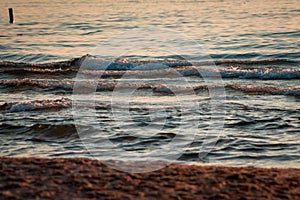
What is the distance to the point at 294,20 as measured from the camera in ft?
105

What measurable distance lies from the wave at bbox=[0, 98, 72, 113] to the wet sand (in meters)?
5.82

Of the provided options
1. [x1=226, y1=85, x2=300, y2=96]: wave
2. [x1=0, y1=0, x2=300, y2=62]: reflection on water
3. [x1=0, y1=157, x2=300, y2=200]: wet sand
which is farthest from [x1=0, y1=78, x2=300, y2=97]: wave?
[x1=0, y1=157, x2=300, y2=200]: wet sand

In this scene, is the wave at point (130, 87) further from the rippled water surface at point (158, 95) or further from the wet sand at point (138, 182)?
the wet sand at point (138, 182)

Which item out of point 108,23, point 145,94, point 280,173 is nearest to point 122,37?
point 108,23

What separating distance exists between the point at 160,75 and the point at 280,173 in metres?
11.8

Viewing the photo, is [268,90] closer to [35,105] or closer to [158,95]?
[158,95]

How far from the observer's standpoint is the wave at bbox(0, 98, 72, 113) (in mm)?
11562

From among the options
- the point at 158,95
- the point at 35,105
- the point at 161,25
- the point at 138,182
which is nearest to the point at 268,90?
the point at 158,95

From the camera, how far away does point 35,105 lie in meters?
11.8

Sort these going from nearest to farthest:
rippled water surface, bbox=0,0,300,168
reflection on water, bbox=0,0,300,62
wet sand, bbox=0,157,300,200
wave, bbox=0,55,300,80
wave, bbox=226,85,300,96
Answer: wet sand, bbox=0,157,300,200 < rippled water surface, bbox=0,0,300,168 < wave, bbox=226,85,300,96 < wave, bbox=0,55,300,80 < reflection on water, bbox=0,0,300,62

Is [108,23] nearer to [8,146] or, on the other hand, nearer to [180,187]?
[8,146]

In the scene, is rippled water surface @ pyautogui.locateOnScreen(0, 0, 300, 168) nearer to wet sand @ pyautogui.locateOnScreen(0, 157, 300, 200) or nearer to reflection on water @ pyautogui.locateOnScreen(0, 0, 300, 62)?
reflection on water @ pyautogui.locateOnScreen(0, 0, 300, 62)

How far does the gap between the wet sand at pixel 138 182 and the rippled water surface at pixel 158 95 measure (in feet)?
6.95

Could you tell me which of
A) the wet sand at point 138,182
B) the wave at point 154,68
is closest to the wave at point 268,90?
the wave at point 154,68
